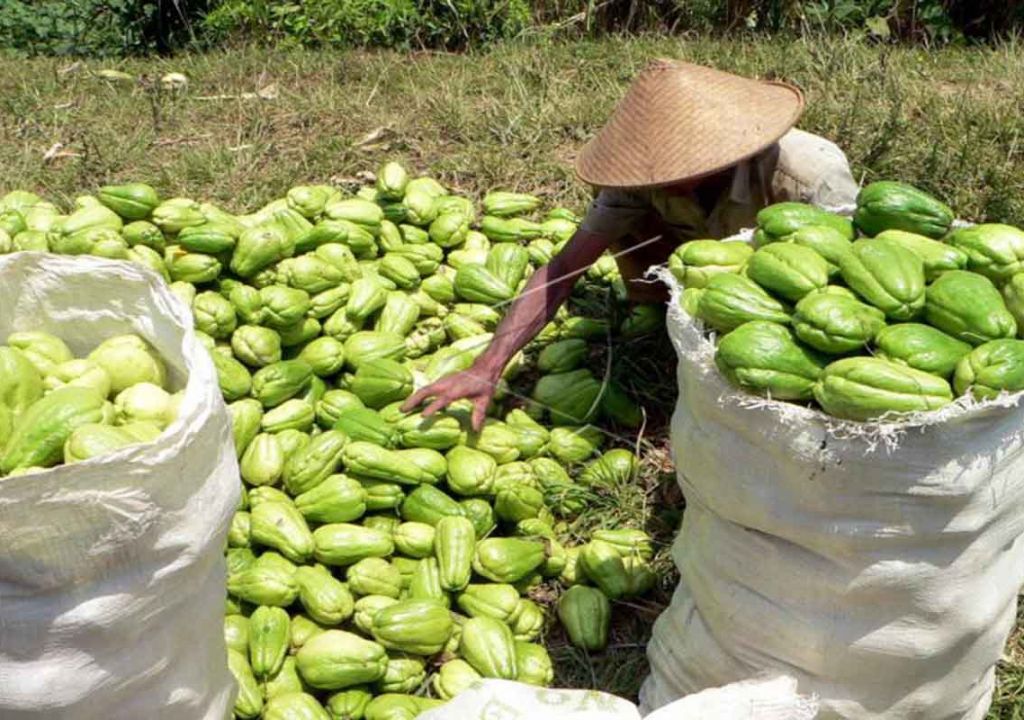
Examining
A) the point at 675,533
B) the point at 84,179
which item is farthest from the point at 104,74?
the point at 675,533

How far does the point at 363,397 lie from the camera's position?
4.67 m

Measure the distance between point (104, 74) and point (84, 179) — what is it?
2264 millimetres

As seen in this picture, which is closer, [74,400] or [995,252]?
[74,400]

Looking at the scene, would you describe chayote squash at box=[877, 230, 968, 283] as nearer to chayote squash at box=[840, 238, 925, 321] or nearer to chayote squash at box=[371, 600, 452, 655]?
chayote squash at box=[840, 238, 925, 321]

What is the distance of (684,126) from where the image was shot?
4.13 m

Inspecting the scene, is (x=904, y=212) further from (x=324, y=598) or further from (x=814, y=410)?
(x=324, y=598)

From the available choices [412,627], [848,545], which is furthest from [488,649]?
[848,545]

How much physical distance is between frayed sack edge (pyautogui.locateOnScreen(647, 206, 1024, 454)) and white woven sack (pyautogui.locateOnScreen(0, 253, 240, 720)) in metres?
1.19

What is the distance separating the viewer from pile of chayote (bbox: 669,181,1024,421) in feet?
8.92

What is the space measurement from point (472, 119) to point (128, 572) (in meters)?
4.89

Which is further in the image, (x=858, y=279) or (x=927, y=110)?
(x=927, y=110)

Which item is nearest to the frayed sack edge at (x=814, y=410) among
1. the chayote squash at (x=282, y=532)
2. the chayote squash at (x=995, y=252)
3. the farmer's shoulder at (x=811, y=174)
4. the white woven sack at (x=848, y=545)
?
the white woven sack at (x=848, y=545)

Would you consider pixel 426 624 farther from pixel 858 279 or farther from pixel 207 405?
pixel 858 279

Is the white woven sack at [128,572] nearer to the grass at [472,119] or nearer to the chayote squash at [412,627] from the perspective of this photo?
the chayote squash at [412,627]
